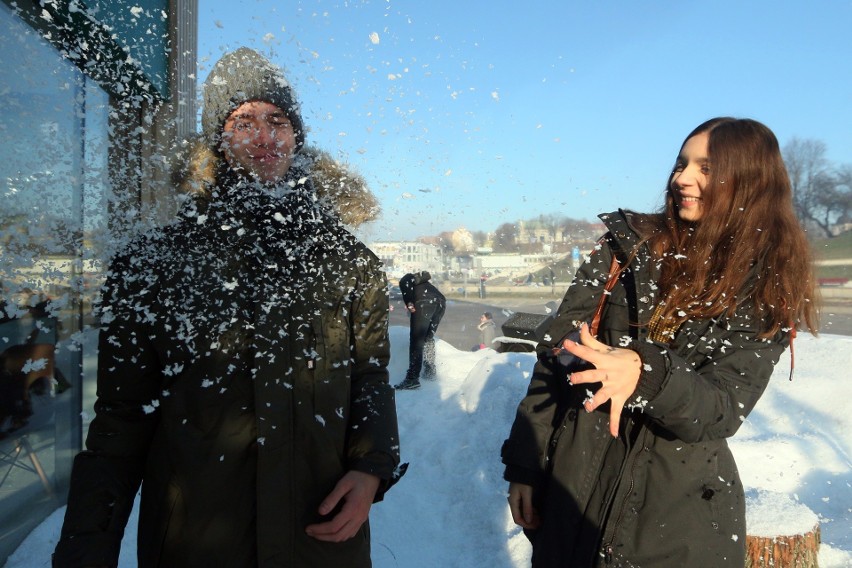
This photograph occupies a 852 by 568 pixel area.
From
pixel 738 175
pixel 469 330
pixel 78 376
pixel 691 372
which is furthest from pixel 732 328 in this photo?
pixel 469 330

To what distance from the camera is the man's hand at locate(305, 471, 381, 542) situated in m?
1.40

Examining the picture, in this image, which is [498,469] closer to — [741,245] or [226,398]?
[741,245]

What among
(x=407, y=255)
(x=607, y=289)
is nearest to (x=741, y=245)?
(x=607, y=289)

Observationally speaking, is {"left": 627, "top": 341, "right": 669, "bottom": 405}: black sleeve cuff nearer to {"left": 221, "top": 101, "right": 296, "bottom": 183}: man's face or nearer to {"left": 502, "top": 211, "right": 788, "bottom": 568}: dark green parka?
{"left": 502, "top": 211, "right": 788, "bottom": 568}: dark green parka

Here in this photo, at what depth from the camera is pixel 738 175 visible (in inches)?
64.7

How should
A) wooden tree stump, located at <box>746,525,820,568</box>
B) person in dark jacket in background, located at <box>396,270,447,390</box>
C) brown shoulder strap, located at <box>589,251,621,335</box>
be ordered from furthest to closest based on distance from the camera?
1. person in dark jacket in background, located at <box>396,270,447,390</box>
2. wooden tree stump, located at <box>746,525,820,568</box>
3. brown shoulder strap, located at <box>589,251,621,335</box>

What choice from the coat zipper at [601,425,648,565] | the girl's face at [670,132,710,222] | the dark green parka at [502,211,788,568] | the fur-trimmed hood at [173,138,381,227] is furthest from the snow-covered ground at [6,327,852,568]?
the fur-trimmed hood at [173,138,381,227]

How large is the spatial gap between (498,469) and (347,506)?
3.75m

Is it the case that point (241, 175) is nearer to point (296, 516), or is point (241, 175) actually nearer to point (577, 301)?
point (296, 516)

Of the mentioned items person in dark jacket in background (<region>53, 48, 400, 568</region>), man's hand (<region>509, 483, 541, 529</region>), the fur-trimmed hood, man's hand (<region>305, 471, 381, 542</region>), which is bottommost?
man's hand (<region>509, 483, 541, 529</region>)

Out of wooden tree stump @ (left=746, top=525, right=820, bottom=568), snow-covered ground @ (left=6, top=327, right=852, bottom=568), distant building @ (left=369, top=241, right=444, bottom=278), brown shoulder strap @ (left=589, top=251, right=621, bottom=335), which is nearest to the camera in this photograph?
brown shoulder strap @ (left=589, top=251, right=621, bottom=335)

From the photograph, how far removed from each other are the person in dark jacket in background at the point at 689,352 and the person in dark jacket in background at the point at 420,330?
6.03 meters

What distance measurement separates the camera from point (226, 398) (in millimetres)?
1415

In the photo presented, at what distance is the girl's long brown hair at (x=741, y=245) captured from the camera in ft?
5.07
